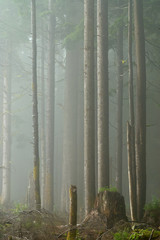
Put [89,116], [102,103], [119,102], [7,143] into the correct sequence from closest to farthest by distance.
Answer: [102,103] → [89,116] → [119,102] → [7,143]

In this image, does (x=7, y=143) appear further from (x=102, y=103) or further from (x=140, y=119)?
(x=140, y=119)

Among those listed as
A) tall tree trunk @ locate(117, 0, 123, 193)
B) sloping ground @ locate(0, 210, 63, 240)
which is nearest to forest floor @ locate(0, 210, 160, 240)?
sloping ground @ locate(0, 210, 63, 240)

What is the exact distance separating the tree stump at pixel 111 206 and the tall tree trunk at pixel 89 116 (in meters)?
2.25

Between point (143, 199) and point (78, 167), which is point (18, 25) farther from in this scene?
point (143, 199)

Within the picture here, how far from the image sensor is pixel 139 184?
368 inches

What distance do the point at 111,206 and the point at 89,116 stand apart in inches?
156

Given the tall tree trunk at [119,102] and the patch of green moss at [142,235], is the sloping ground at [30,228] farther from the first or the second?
the tall tree trunk at [119,102]

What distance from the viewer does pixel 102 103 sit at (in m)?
10.1

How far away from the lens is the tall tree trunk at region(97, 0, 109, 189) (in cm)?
974

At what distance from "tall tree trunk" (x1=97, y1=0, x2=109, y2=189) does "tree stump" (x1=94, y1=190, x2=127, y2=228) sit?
2213 millimetres

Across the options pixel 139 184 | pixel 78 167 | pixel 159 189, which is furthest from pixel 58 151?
pixel 139 184

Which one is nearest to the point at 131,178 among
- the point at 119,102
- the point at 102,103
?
the point at 102,103

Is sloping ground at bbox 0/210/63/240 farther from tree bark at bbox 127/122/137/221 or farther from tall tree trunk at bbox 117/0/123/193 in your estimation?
tall tree trunk at bbox 117/0/123/193

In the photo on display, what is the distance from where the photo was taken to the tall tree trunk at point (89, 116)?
973cm
